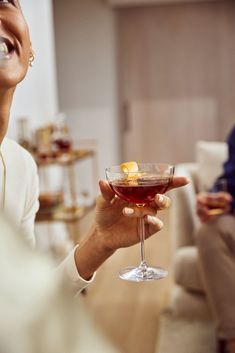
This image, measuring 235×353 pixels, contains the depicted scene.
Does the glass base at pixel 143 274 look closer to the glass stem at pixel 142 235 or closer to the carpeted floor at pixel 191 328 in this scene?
the glass stem at pixel 142 235

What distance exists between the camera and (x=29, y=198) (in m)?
0.91

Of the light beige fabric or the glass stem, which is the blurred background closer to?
the glass stem

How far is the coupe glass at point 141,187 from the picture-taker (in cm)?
77

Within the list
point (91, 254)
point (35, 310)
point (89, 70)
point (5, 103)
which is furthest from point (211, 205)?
point (89, 70)

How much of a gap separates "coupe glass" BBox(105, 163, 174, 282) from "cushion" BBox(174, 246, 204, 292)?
1675 mm

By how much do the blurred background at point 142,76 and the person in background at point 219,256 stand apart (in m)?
2.82

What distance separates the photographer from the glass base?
77 centimetres

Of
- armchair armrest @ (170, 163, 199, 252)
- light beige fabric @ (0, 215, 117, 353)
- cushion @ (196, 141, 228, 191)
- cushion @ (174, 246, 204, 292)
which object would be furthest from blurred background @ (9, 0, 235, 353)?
light beige fabric @ (0, 215, 117, 353)

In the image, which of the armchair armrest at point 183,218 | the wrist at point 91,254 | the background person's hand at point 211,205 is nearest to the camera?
the wrist at point 91,254

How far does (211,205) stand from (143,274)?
1461mm

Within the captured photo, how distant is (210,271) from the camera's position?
7.14 feet

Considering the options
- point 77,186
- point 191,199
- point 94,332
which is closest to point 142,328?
point 191,199

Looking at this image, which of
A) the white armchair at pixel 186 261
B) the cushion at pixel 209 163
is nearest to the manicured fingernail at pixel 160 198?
the white armchair at pixel 186 261

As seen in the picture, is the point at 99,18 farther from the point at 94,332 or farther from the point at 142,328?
the point at 94,332
